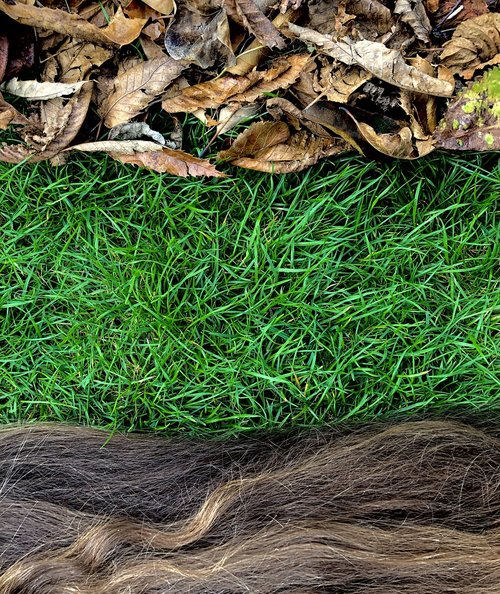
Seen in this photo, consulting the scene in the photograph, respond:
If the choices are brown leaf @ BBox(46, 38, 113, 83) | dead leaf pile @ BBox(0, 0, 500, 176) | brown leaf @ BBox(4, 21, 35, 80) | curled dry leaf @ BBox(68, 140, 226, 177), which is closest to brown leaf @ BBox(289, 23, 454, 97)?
dead leaf pile @ BBox(0, 0, 500, 176)

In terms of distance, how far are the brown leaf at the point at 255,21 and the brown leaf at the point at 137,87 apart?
22 cm

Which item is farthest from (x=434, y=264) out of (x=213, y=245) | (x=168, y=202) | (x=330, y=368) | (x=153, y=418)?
(x=153, y=418)

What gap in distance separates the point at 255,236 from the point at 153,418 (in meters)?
0.64

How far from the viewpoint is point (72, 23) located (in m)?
1.67

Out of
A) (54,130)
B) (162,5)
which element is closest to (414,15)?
(162,5)

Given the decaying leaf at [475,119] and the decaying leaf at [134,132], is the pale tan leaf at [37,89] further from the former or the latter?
the decaying leaf at [475,119]

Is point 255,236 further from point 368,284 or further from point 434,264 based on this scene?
point 434,264

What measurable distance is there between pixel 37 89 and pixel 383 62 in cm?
101

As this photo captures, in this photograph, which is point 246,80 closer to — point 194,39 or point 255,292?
point 194,39

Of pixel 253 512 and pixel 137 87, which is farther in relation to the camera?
pixel 137 87

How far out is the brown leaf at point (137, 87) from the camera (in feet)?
5.57

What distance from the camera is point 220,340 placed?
5.75 feet

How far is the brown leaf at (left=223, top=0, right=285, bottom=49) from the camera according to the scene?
1622 mm

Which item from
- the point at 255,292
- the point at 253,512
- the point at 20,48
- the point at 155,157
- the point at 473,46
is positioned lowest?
the point at 253,512
